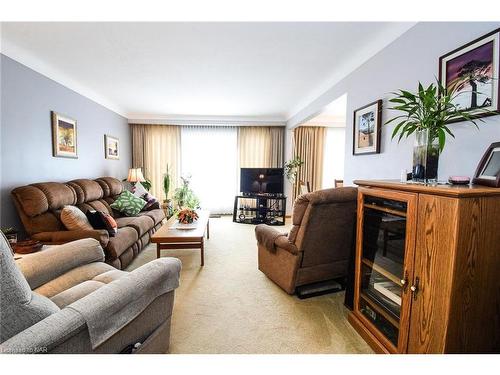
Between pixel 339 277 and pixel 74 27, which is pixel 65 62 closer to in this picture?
pixel 74 27

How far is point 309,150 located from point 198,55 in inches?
149

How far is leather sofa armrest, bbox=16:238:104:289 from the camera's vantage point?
1.44 m

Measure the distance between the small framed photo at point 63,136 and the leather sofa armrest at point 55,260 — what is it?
2.01 metres

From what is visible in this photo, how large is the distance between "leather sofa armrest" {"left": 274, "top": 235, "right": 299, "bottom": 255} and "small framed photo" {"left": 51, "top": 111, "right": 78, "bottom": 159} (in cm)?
309

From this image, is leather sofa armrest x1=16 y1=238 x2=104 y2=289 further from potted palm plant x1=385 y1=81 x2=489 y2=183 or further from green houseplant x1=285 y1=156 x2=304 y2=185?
green houseplant x1=285 y1=156 x2=304 y2=185

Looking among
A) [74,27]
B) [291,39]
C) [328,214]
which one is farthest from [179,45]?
[328,214]

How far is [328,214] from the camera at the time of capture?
78.4 inches

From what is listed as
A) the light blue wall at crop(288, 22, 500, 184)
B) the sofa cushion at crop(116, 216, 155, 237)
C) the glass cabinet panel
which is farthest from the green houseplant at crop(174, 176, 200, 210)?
the glass cabinet panel

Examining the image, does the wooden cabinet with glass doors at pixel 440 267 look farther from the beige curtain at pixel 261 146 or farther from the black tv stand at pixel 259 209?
the beige curtain at pixel 261 146

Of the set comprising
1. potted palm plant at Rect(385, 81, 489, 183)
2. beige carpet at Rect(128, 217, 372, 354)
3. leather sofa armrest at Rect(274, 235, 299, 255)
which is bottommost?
beige carpet at Rect(128, 217, 372, 354)

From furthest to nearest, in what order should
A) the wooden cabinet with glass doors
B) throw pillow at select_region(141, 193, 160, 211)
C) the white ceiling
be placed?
throw pillow at select_region(141, 193, 160, 211)
the white ceiling
the wooden cabinet with glass doors

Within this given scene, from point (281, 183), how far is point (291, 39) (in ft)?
11.0

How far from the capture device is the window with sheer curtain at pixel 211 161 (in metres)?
5.75
